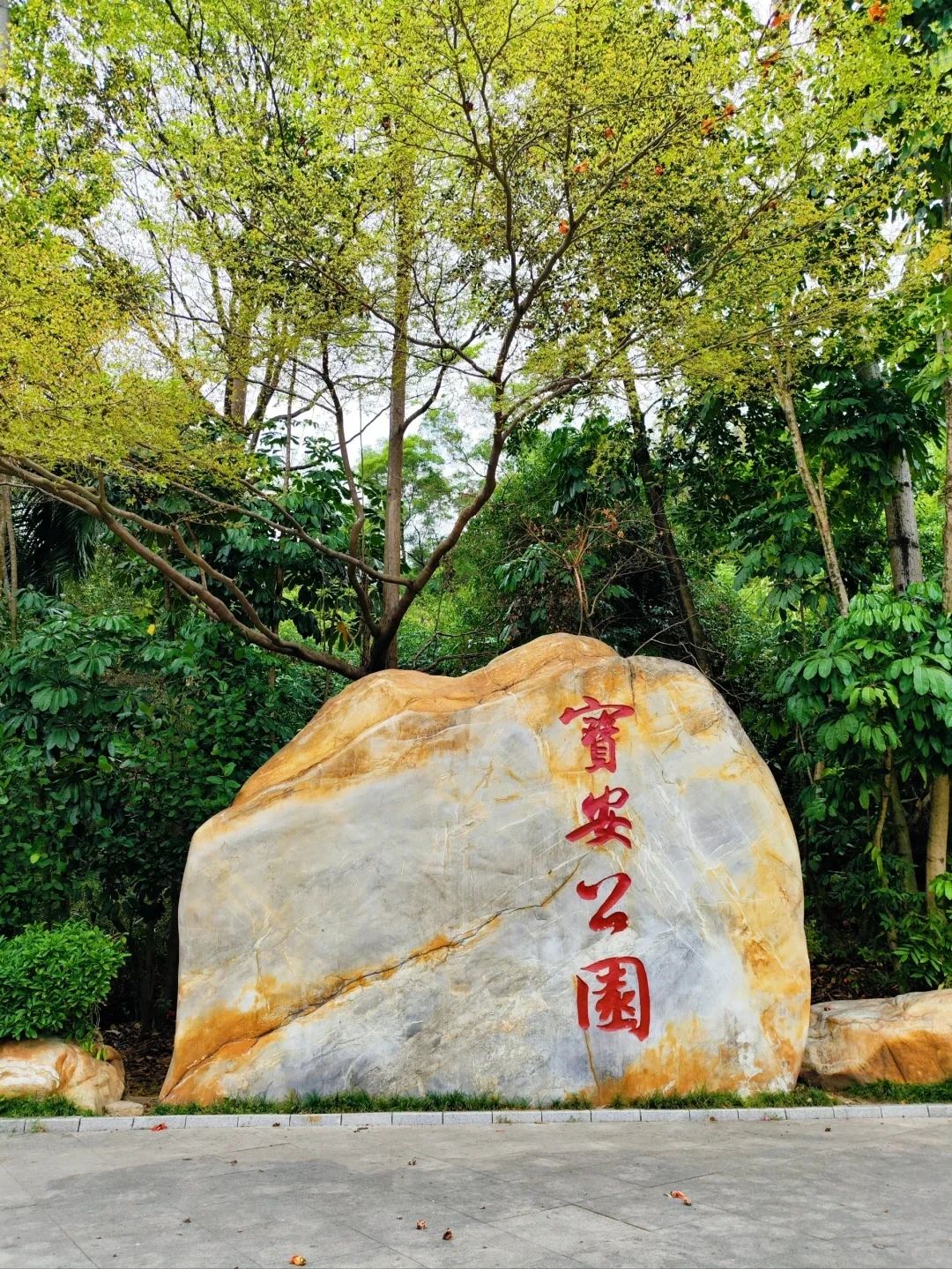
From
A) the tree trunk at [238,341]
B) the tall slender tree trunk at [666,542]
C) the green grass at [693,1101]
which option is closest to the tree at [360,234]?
the tree trunk at [238,341]

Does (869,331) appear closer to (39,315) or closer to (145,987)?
(39,315)

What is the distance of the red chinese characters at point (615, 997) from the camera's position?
5.49 metres

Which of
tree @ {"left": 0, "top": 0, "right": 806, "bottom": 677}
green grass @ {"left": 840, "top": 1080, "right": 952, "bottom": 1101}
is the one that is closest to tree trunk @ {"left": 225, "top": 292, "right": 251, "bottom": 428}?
tree @ {"left": 0, "top": 0, "right": 806, "bottom": 677}

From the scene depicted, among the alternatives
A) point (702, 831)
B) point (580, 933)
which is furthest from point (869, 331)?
point (580, 933)

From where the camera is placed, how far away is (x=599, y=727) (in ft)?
19.2

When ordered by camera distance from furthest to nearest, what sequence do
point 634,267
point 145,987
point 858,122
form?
1. point 145,987
2. point 634,267
3. point 858,122

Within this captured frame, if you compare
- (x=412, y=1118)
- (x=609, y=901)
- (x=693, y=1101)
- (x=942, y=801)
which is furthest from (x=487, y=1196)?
(x=942, y=801)

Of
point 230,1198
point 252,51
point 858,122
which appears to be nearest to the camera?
point 230,1198

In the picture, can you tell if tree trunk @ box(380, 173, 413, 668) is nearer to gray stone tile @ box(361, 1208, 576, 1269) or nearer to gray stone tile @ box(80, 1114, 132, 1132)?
gray stone tile @ box(80, 1114, 132, 1132)

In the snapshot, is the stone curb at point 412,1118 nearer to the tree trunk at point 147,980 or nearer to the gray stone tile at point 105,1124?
the gray stone tile at point 105,1124

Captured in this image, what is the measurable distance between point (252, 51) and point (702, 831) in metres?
7.06

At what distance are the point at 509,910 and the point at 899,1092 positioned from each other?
7.45 feet

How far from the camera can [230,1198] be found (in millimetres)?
3928

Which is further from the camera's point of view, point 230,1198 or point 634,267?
point 634,267
